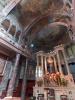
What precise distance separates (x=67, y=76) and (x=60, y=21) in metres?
4.75

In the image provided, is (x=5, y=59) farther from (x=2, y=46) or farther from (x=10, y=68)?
(x=2, y=46)

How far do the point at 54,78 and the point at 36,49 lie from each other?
4.18 m

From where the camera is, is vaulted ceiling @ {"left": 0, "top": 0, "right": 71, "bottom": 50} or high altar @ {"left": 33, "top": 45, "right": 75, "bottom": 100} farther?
vaulted ceiling @ {"left": 0, "top": 0, "right": 71, "bottom": 50}

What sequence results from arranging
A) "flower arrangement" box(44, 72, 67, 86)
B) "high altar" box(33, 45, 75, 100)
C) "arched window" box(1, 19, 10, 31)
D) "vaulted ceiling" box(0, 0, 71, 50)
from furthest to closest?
"vaulted ceiling" box(0, 0, 71, 50)
"arched window" box(1, 19, 10, 31)
"flower arrangement" box(44, 72, 67, 86)
"high altar" box(33, 45, 75, 100)

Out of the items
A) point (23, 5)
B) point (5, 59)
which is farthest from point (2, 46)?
point (23, 5)

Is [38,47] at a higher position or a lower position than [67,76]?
higher

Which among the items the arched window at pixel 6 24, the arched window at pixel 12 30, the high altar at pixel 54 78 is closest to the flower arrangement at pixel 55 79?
the high altar at pixel 54 78

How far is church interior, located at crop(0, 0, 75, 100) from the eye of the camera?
7684 millimetres

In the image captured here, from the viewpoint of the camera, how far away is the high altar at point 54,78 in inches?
282

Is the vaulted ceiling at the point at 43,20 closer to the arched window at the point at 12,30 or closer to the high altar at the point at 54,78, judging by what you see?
the arched window at the point at 12,30

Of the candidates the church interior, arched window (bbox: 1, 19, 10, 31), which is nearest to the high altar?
the church interior

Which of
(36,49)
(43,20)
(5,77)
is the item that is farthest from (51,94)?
(43,20)

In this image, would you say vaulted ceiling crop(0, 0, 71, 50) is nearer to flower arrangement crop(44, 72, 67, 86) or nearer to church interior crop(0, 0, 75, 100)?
church interior crop(0, 0, 75, 100)

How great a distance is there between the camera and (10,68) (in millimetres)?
9391
